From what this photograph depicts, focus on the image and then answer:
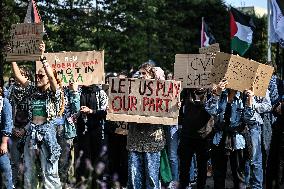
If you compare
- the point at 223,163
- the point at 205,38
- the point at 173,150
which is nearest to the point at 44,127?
the point at 173,150

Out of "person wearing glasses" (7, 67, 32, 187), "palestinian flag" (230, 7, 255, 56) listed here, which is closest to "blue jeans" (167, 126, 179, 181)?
"person wearing glasses" (7, 67, 32, 187)

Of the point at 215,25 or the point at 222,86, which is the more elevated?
the point at 215,25

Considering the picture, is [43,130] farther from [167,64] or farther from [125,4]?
[167,64]

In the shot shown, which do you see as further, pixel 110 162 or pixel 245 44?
pixel 245 44

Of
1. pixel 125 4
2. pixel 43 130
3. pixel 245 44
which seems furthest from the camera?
pixel 125 4

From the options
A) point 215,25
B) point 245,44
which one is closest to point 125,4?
point 245,44

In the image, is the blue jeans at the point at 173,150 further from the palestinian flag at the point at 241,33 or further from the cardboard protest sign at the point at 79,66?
the palestinian flag at the point at 241,33

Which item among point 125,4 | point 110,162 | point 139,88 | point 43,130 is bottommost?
point 110,162

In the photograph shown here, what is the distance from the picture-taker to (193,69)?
8.21m

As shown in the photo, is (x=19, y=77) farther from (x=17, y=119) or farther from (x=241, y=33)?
(x=241, y=33)

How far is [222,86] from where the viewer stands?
734 cm

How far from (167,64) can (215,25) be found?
910 centimetres

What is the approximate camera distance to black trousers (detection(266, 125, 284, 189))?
7.98 m

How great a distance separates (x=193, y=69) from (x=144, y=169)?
1704 mm
